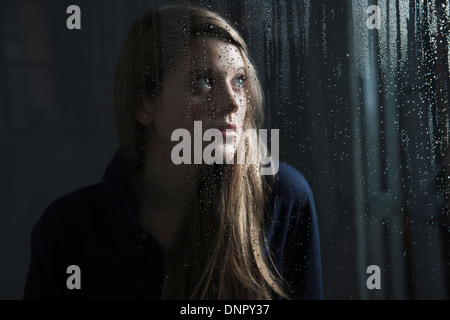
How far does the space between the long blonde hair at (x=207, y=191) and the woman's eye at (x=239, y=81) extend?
2 cm

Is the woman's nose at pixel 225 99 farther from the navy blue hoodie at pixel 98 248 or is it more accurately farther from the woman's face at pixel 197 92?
the navy blue hoodie at pixel 98 248

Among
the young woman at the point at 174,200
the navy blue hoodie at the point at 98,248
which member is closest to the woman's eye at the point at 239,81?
the young woman at the point at 174,200

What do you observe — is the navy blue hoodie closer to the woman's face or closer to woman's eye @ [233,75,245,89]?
the woman's face

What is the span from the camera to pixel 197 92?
1172 millimetres

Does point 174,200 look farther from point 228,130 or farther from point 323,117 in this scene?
point 323,117

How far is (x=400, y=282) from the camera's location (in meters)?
1.27

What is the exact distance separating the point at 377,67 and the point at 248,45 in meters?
0.33

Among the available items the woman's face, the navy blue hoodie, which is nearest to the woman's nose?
the woman's face

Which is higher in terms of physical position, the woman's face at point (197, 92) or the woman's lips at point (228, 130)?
the woman's face at point (197, 92)

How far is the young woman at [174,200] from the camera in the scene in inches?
45.5

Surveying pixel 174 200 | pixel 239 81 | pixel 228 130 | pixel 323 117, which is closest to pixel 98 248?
pixel 174 200

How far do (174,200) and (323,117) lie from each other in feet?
1.36
